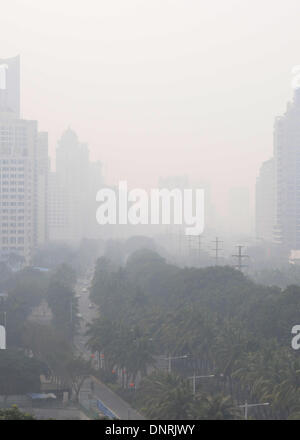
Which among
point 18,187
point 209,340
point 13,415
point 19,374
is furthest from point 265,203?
point 13,415

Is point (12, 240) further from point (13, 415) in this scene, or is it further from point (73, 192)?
point (73, 192)

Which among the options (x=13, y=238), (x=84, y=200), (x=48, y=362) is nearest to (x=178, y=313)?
(x=48, y=362)

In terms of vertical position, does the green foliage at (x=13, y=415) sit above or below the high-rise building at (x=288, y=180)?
below

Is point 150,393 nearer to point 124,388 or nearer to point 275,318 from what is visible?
point 124,388

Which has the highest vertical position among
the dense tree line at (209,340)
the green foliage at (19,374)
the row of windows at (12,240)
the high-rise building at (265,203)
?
the high-rise building at (265,203)

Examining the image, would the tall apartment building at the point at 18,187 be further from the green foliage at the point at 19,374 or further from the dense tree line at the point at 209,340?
the green foliage at the point at 19,374

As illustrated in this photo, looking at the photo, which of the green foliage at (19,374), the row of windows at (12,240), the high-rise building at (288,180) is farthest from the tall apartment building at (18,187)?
the green foliage at (19,374)

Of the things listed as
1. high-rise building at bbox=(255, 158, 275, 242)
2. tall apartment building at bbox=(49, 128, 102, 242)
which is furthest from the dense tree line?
tall apartment building at bbox=(49, 128, 102, 242)

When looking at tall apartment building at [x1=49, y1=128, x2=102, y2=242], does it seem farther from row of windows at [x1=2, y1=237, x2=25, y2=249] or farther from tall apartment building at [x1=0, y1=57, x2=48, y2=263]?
row of windows at [x1=2, y1=237, x2=25, y2=249]
